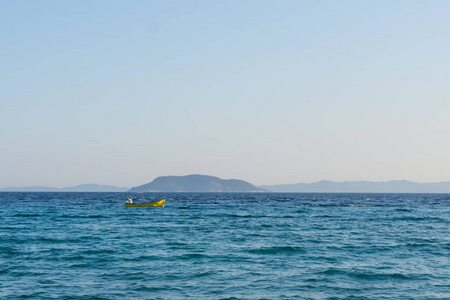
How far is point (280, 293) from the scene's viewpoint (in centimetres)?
1927

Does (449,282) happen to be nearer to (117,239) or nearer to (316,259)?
(316,259)

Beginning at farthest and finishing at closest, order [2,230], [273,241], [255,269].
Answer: [2,230], [273,241], [255,269]

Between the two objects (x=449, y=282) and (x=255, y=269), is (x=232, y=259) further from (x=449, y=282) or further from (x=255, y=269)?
(x=449, y=282)

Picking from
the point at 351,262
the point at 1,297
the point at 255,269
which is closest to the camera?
the point at 1,297

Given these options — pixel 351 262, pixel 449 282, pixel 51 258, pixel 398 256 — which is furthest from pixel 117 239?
pixel 449 282

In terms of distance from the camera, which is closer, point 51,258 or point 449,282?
point 449,282

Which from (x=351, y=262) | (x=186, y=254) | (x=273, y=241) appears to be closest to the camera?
(x=351, y=262)

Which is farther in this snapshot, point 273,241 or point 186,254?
point 273,241

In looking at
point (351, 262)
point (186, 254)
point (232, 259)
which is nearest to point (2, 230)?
point (186, 254)

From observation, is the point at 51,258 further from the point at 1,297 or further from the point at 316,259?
the point at 316,259

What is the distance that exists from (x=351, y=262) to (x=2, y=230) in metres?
34.2

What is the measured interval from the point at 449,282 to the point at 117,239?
24.9 meters

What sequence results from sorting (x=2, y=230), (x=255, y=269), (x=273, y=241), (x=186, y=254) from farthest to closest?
(x=2, y=230), (x=273, y=241), (x=186, y=254), (x=255, y=269)

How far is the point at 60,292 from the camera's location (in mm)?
19469
